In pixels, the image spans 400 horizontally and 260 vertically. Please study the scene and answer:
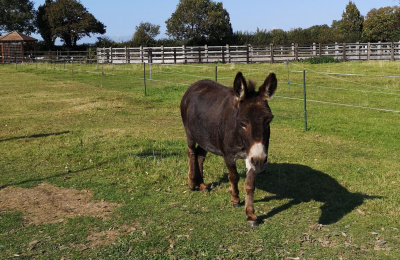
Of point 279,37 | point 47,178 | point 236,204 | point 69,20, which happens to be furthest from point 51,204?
point 69,20

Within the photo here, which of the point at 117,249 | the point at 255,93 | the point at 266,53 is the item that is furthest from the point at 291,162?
the point at 266,53

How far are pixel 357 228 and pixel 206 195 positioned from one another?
7.96ft

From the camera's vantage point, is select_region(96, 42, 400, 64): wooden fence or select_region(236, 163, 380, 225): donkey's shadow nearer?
select_region(236, 163, 380, 225): donkey's shadow

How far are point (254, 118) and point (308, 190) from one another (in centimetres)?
249

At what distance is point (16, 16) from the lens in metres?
65.8

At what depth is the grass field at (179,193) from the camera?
5.24m

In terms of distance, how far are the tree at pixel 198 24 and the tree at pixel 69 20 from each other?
10.8 m

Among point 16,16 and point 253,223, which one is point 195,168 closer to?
point 253,223

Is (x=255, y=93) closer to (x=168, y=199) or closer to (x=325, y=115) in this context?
(x=168, y=199)

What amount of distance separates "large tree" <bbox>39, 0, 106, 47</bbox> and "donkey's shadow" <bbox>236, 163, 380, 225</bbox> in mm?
54640

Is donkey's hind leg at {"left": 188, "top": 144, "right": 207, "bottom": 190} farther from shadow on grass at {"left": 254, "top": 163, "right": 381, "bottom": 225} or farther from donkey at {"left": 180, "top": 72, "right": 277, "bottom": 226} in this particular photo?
shadow on grass at {"left": 254, "top": 163, "right": 381, "bottom": 225}

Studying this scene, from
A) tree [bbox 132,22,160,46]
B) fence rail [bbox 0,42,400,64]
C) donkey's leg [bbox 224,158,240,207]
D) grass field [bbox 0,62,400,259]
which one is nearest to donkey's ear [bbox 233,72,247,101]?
donkey's leg [bbox 224,158,240,207]

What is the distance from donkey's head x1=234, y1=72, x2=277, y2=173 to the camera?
4.99 metres

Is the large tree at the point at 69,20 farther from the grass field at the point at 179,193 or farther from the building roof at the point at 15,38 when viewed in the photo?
the grass field at the point at 179,193
